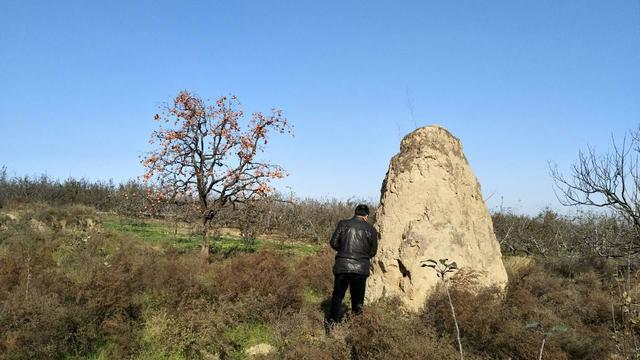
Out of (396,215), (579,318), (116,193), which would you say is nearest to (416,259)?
(396,215)

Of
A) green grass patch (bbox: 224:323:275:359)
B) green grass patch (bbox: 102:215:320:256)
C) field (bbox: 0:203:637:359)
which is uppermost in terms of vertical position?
green grass patch (bbox: 102:215:320:256)

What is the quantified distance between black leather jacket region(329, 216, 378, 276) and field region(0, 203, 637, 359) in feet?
2.29

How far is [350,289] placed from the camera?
7.35 metres

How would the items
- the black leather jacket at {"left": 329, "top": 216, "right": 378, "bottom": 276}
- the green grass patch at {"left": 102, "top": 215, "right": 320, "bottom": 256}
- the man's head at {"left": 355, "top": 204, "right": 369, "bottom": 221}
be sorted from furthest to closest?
the green grass patch at {"left": 102, "top": 215, "right": 320, "bottom": 256} < the man's head at {"left": 355, "top": 204, "right": 369, "bottom": 221} < the black leather jacket at {"left": 329, "top": 216, "right": 378, "bottom": 276}

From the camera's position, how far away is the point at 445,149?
9.29 m

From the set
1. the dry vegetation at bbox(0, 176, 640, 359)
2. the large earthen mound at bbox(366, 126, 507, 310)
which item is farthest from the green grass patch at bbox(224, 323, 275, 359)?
the large earthen mound at bbox(366, 126, 507, 310)

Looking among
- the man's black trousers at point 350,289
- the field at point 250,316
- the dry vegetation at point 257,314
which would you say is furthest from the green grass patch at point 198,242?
the man's black trousers at point 350,289

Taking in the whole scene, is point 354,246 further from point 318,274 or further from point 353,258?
point 318,274

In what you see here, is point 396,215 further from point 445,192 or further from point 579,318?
point 579,318

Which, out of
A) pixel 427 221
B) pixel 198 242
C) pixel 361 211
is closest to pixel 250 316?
pixel 361 211

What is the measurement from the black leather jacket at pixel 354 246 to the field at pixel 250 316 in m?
0.70

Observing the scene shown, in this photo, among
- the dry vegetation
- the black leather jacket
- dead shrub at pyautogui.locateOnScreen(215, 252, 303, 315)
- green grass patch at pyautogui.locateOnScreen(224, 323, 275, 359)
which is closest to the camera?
the dry vegetation

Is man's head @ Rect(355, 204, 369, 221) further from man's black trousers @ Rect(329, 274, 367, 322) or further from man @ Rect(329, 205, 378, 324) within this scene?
man's black trousers @ Rect(329, 274, 367, 322)

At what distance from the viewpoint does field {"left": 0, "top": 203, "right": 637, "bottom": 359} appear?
621 centimetres
